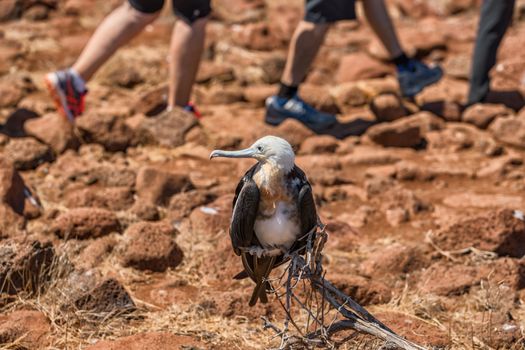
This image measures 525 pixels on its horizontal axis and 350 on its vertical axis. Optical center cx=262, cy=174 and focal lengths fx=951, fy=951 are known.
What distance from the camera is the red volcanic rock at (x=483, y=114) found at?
249 inches

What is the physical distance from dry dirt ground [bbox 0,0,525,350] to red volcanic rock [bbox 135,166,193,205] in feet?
0.04

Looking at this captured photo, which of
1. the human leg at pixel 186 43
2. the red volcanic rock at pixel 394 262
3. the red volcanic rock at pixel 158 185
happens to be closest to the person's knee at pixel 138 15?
the human leg at pixel 186 43

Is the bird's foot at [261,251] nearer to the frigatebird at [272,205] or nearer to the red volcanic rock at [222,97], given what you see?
the frigatebird at [272,205]

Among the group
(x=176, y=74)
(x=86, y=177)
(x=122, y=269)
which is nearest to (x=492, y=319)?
(x=122, y=269)

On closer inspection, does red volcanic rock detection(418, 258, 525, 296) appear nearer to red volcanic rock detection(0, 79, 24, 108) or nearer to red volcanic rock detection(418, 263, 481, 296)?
red volcanic rock detection(418, 263, 481, 296)

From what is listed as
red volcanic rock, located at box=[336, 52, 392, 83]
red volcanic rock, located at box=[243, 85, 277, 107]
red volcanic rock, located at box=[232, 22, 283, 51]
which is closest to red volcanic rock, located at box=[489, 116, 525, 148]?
red volcanic rock, located at box=[336, 52, 392, 83]

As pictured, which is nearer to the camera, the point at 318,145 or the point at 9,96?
the point at 318,145

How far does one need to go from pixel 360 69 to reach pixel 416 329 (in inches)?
164

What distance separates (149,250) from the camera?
4156 millimetres

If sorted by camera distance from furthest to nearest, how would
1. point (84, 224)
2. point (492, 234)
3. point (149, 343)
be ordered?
point (84, 224)
point (492, 234)
point (149, 343)

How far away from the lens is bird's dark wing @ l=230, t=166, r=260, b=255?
2.88 m

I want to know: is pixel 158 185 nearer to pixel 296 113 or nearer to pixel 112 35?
pixel 112 35

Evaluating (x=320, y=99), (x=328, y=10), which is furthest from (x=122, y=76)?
(x=328, y=10)

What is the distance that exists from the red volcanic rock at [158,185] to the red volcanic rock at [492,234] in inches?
56.2
